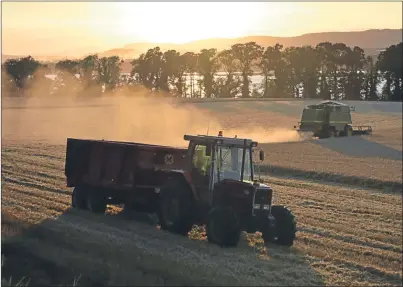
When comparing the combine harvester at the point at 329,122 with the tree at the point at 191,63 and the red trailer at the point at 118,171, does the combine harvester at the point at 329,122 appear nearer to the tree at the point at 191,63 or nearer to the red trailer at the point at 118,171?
the tree at the point at 191,63

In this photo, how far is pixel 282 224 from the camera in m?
8.05

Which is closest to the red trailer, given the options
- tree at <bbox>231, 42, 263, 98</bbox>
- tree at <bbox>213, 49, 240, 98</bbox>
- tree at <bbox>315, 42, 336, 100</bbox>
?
tree at <bbox>213, 49, 240, 98</bbox>

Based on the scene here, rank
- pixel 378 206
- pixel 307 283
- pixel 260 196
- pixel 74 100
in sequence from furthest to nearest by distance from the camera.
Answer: pixel 74 100 → pixel 378 206 → pixel 260 196 → pixel 307 283

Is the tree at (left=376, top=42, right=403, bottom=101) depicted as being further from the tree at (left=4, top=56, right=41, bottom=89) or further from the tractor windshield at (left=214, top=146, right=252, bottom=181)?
the tree at (left=4, top=56, right=41, bottom=89)

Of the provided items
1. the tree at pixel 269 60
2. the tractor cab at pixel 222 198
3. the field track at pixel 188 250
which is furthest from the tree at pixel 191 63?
the tractor cab at pixel 222 198

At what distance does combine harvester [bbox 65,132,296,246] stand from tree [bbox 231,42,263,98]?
4.04 metres

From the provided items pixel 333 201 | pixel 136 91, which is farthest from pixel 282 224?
pixel 136 91

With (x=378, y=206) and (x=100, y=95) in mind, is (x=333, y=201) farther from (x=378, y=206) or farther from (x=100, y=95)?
(x=100, y=95)

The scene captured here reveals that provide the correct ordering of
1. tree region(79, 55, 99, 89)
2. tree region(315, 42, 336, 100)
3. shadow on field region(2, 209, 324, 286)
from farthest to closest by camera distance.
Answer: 1. tree region(79, 55, 99, 89)
2. tree region(315, 42, 336, 100)
3. shadow on field region(2, 209, 324, 286)

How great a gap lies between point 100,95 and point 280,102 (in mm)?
4657

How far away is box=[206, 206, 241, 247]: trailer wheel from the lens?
784cm

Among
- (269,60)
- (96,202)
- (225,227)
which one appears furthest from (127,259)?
(269,60)

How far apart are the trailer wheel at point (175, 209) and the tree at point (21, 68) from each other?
8.75 meters

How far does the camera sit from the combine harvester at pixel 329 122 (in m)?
17.5
